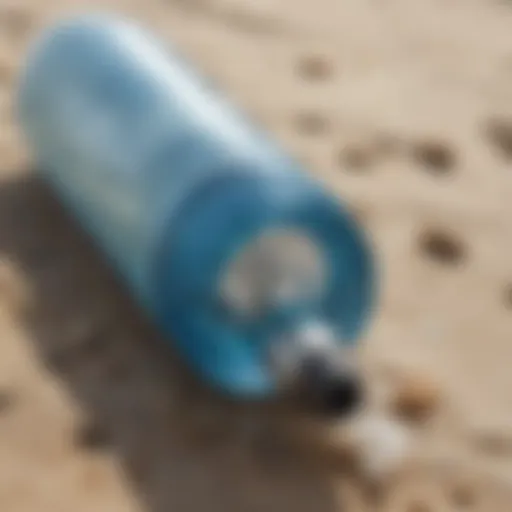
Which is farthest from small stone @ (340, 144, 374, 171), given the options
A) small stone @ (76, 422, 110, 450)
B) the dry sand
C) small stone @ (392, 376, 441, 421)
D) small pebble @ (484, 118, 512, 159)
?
small stone @ (76, 422, 110, 450)

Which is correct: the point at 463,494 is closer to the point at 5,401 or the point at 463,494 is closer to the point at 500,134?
the point at 5,401

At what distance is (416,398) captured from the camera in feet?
2.77

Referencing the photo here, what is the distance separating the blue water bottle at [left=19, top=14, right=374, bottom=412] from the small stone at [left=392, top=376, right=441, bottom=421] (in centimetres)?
6

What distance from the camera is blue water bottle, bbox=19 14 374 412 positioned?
0.77m

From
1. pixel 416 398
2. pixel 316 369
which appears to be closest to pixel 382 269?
pixel 416 398

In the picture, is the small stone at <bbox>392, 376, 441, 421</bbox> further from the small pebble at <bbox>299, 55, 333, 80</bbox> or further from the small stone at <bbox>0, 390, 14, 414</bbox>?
the small pebble at <bbox>299, 55, 333, 80</bbox>

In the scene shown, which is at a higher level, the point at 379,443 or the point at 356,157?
the point at 356,157

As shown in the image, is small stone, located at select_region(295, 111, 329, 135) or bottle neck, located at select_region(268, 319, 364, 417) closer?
bottle neck, located at select_region(268, 319, 364, 417)

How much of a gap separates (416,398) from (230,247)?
0.18m

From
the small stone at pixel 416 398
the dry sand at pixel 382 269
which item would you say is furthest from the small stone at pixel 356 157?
the small stone at pixel 416 398

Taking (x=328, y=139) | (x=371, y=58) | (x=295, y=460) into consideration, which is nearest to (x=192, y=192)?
(x=295, y=460)

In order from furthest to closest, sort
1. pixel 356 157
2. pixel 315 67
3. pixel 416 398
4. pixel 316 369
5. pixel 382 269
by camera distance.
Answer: pixel 315 67
pixel 356 157
pixel 382 269
pixel 416 398
pixel 316 369

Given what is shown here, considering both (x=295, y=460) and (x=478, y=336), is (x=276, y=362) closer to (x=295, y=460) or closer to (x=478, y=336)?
(x=295, y=460)

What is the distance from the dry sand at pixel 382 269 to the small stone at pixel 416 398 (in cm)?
1
